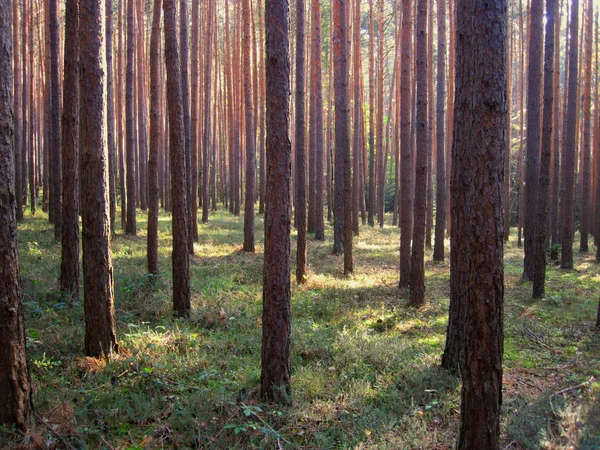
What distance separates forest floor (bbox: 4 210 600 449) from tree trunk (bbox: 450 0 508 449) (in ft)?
2.77

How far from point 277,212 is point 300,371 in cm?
212

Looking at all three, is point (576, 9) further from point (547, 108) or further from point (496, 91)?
point (496, 91)

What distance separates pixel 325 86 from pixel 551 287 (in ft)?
70.8

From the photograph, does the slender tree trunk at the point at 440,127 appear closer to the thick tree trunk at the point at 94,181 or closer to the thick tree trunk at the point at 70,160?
the thick tree trunk at the point at 70,160

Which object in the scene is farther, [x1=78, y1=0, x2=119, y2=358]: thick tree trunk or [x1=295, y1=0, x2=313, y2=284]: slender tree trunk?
[x1=295, y1=0, x2=313, y2=284]: slender tree trunk

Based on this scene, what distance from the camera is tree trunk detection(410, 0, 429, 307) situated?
8430mm

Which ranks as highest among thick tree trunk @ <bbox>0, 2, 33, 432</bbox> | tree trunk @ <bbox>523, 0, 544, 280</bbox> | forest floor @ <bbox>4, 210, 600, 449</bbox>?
tree trunk @ <bbox>523, 0, 544, 280</bbox>

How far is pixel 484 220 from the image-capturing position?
3.34 metres

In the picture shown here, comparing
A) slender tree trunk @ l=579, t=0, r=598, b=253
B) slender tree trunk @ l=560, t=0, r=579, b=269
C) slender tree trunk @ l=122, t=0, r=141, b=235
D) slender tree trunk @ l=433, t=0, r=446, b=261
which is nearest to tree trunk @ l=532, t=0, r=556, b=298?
slender tree trunk @ l=433, t=0, r=446, b=261

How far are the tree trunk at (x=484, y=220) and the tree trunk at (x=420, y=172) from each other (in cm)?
502

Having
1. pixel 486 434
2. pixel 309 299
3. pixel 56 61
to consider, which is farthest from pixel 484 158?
pixel 56 61

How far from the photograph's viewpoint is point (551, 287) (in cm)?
1077

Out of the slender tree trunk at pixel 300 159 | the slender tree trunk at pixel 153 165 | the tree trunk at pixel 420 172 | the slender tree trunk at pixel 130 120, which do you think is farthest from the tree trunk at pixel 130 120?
the tree trunk at pixel 420 172

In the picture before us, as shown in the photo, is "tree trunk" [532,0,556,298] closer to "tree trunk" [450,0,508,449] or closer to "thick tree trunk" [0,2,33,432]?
"tree trunk" [450,0,508,449]
